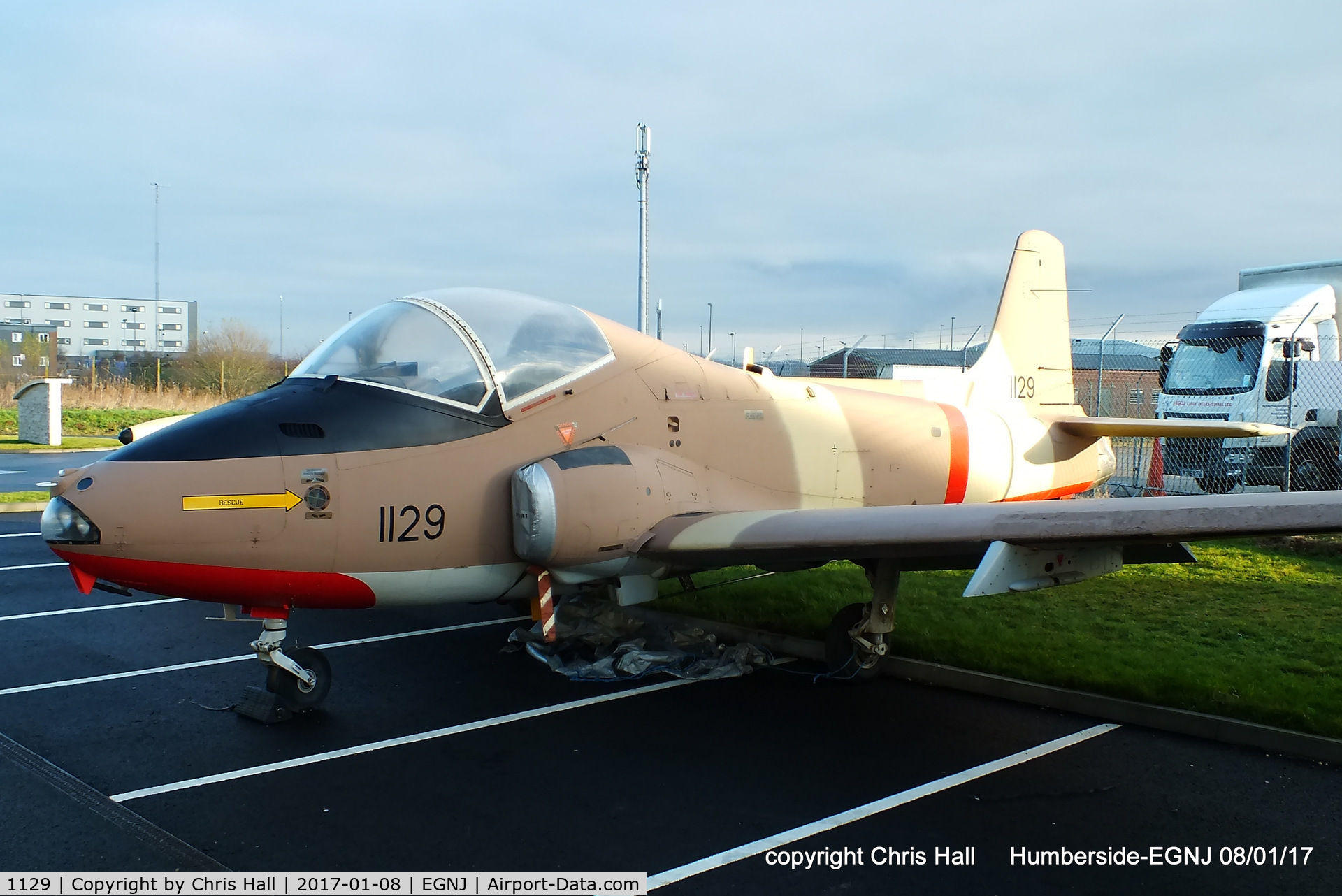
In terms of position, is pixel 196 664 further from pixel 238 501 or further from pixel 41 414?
pixel 41 414

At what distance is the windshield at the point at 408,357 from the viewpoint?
5.55 m

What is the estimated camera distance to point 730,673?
6738 millimetres

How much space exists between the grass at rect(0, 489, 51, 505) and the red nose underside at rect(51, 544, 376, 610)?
12.2 m

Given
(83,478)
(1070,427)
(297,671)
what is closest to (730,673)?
(297,671)

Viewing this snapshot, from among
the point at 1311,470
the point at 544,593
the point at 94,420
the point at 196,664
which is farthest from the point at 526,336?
the point at 94,420

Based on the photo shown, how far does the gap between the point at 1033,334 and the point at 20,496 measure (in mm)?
16262

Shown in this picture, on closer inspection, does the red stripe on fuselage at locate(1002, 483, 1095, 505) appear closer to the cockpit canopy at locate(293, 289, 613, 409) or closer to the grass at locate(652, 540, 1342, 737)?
the grass at locate(652, 540, 1342, 737)

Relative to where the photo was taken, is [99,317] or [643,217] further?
[99,317]

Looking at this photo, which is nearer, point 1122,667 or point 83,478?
point 83,478

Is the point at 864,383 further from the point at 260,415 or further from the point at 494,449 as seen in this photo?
the point at 260,415

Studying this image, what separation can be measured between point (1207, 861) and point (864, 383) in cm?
537

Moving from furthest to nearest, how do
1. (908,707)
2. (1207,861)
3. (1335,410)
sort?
1. (1335,410)
2. (908,707)
3. (1207,861)

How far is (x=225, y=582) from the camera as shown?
4.95m
